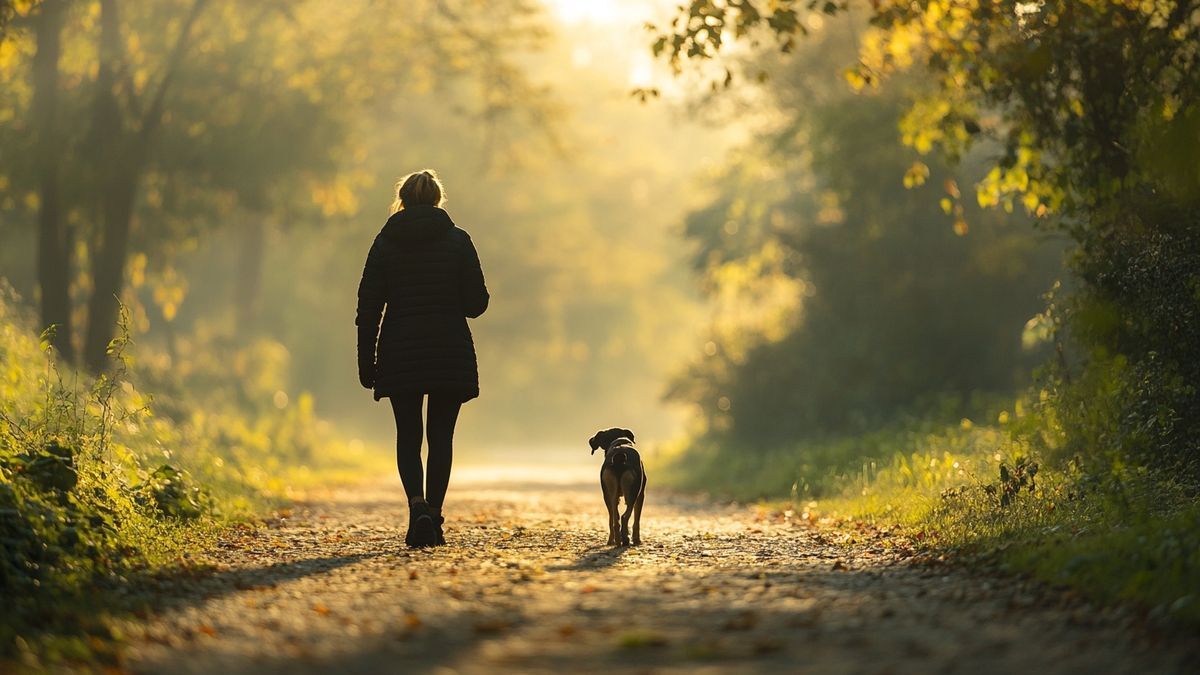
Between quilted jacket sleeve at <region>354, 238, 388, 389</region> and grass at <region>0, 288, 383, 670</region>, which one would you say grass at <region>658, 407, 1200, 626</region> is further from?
grass at <region>0, 288, 383, 670</region>

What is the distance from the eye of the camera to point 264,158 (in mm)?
26359

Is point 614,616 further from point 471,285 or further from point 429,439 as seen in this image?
point 471,285

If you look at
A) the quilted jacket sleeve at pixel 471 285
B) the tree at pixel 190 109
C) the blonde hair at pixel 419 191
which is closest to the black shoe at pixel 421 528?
the quilted jacket sleeve at pixel 471 285

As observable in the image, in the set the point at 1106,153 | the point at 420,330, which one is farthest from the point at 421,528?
the point at 1106,153

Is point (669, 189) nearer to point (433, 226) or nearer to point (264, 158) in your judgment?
point (264, 158)

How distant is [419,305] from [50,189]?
41.4ft

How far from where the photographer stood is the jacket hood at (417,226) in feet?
32.6

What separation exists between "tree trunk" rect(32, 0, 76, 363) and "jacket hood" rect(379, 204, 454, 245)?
11409mm

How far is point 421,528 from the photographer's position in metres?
10.0

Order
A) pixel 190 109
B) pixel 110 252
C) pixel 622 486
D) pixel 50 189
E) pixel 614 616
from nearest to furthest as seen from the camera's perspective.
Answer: pixel 614 616, pixel 622 486, pixel 50 189, pixel 110 252, pixel 190 109

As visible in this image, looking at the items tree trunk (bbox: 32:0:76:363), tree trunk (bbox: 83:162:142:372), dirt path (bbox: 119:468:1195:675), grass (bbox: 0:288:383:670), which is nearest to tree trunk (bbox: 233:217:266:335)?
tree trunk (bbox: 83:162:142:372)

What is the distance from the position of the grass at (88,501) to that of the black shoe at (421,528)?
5.00ft

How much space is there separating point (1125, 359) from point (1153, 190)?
4.77ft

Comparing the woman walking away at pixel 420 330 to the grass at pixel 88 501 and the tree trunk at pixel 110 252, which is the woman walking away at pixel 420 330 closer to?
the grass at pixel 88 501
